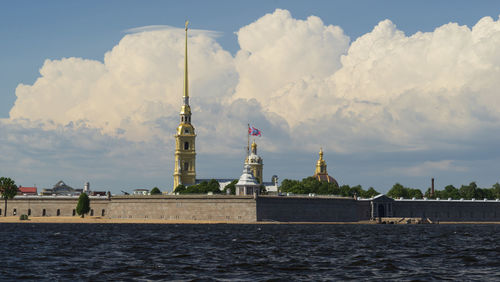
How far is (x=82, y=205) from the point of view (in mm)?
170750

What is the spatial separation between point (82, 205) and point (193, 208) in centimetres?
2969

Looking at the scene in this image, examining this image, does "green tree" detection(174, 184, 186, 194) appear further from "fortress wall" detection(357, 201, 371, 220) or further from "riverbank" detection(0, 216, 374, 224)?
"fortress wall" detection(357, 201, 371, 220)

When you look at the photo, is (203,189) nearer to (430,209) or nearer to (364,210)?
(364,210)

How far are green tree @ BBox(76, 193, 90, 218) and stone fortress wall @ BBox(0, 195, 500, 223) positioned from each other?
448 centimetres

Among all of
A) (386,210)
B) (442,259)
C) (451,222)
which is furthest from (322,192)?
(442,259)

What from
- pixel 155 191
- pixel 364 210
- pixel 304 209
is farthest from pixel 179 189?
pixel 364 210

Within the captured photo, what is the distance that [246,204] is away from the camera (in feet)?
499

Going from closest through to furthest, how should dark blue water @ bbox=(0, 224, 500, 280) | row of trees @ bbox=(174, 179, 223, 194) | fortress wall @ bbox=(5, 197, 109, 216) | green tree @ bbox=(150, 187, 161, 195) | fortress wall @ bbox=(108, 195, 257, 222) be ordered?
dark blue water @ bbox=(0, 224, 500, 280) → fortress wall @ bbox=(108, 195, 257, 222) → fortress wall @ bbox=(5, 197, 109, 216) → row of trees @ bbox=(174, 179, 223, 194) → green tree @ bbox=(150, 187, 161, 195)

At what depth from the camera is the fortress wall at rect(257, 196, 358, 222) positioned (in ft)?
501

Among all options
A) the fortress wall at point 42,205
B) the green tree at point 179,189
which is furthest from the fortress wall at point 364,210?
the fortress wall at point 42,205

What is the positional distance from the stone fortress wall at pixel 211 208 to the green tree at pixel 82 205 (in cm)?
448

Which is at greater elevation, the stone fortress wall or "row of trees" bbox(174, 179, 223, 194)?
"row of trees" bbox(174, 179, 223, 194)

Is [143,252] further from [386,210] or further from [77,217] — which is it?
[386,210]

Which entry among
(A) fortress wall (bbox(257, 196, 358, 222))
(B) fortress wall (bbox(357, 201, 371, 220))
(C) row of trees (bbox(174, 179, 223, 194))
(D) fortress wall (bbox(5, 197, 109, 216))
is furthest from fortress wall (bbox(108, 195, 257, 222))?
(B) fortress wall (bbox(357, 201, 371, 220))
